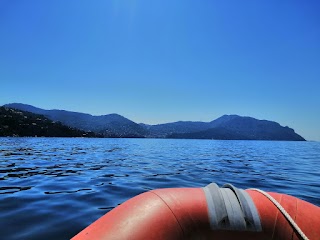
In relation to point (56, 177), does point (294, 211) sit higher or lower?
higher

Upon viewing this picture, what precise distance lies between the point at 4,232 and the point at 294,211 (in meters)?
4.90

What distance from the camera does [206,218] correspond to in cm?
296

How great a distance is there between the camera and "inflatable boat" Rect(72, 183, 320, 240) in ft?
9.06

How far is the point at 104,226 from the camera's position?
276cm

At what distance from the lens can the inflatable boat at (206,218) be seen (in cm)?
276

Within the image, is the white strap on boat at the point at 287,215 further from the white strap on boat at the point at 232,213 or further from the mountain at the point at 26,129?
the mountain at the point at 26,129

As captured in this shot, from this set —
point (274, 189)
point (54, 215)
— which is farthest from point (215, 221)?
point (274, 189)

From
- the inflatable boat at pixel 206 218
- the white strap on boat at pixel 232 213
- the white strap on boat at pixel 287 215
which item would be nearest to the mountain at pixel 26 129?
the inflatable boat at pixel 206 218

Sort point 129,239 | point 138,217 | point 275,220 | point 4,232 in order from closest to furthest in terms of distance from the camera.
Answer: point 129,239, point 138,217, point 275,220, point 4,232

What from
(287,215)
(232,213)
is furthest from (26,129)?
(287,215)

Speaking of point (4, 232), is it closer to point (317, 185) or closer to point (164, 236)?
point (164, 236)

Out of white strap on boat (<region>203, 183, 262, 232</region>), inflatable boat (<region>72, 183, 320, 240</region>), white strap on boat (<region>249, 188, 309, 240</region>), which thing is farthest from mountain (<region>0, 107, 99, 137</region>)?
white strap on boat (<region>249, 188, 309, 240</region>)

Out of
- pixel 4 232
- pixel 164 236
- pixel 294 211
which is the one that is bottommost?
pixel 4 232

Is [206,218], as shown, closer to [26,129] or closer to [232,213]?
[232,213]
